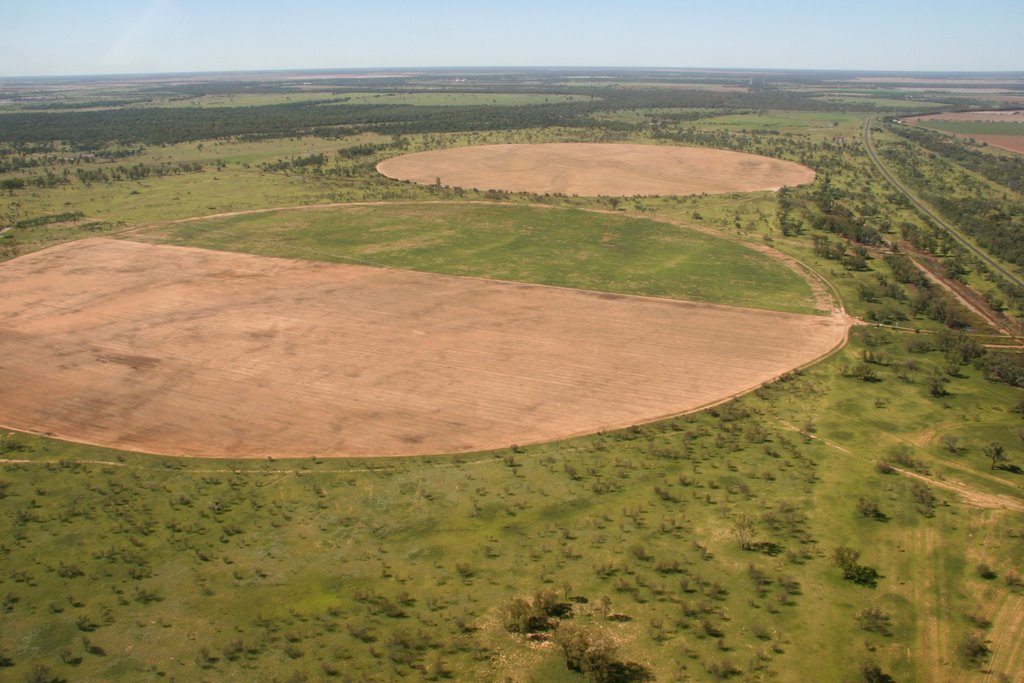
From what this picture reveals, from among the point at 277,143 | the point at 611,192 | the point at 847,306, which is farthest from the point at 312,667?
the point at 277,143

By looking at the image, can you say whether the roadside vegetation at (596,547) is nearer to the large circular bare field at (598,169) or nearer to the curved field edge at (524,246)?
the curved field edge at (524,246)

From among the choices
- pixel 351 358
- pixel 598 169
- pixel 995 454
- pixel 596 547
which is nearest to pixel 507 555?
pixel 596 547

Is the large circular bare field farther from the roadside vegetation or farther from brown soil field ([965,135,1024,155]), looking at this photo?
brown soil field ([965,135,1024,155])

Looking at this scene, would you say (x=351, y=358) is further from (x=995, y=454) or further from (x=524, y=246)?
(x=995, y=454)

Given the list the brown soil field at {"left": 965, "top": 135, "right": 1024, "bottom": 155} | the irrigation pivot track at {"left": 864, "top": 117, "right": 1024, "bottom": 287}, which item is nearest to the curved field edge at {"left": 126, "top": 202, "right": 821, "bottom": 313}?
the irrigation pivot track at {"left": 864, "top": 117, "right": 1024, "bottom": 287}

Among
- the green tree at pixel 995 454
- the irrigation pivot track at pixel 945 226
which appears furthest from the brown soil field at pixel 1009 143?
the green tree at pixel 995 454

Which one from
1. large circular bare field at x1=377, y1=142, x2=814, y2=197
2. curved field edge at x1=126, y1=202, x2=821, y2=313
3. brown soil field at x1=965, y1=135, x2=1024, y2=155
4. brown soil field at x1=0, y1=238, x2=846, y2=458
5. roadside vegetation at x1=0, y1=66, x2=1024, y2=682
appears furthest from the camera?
brown soil field at x1=965, y1=135, x2=1024, y2=155
